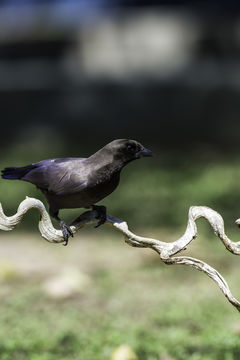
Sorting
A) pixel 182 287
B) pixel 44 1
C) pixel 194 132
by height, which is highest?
pixel 44 1

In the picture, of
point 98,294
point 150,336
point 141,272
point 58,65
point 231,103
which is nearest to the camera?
point 150,336

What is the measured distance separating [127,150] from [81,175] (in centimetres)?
12

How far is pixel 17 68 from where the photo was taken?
7.56m

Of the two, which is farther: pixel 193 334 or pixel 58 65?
pixel 58 65

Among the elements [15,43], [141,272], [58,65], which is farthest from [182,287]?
[15,43]

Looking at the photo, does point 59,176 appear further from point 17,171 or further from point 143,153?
point 143,153

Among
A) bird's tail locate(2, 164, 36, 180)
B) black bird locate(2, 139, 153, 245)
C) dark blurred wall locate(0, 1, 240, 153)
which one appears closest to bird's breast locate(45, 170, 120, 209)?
black bird locate(2, 139, 153, 245)

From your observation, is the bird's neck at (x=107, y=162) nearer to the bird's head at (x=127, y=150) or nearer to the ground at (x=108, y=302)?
the bird's head at (x=127, y=150)

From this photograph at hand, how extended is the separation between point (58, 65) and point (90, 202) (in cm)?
631

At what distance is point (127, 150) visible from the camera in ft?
3.96

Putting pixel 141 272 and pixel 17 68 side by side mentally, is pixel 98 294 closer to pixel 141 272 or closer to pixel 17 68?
pixel 141 272

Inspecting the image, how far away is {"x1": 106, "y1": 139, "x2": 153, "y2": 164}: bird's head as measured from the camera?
1195 millimetres

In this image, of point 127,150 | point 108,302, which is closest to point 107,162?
point 127,150

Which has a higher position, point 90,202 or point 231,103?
point 90,202
